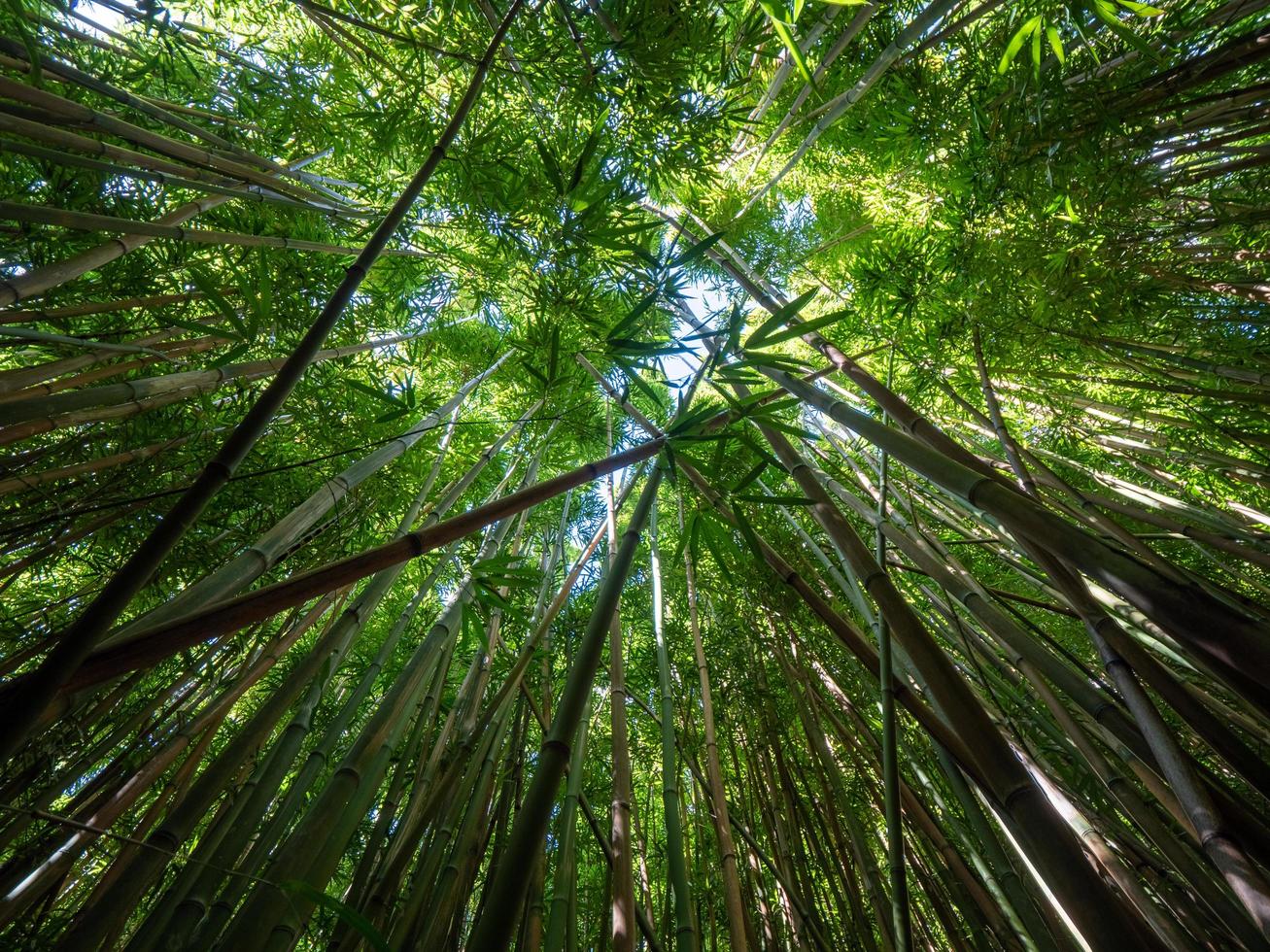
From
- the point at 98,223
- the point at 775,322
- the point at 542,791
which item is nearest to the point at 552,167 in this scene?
the point at 775,322

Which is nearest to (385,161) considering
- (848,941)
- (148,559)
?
(148,559)

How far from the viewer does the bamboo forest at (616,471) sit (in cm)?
86

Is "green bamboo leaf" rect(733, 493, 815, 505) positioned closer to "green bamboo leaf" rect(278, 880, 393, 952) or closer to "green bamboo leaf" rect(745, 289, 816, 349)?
"green bamboo leaf" rect(745, 289, 816, 349)

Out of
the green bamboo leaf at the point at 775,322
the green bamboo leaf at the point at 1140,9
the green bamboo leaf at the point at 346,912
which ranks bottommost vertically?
the green bamboo leaf at the point at 346,912

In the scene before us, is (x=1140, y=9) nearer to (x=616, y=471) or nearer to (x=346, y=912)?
(x=616, y=471)

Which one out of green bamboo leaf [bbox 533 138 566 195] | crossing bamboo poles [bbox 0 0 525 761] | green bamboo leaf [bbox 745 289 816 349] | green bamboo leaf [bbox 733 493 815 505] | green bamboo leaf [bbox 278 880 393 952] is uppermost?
green bamboo leaf [bbox 533 138 566 195]

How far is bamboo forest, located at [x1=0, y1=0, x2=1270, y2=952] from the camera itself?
33.7 inches

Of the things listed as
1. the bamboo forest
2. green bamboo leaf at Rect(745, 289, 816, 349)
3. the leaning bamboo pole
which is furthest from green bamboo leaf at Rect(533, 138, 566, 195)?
the leaning bamboo pole

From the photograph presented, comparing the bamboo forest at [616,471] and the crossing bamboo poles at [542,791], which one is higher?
the bamboo forest at [616,471]

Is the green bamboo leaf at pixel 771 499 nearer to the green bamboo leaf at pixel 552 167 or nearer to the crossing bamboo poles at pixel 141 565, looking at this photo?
the crossing bamboo poles at pixel 141 565

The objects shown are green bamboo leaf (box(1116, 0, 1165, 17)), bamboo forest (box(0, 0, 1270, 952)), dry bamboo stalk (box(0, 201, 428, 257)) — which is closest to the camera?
bamboo forest (box(0, 0, 1270, 952))

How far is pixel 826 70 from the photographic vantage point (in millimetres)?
2172

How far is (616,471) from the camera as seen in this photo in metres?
1.88

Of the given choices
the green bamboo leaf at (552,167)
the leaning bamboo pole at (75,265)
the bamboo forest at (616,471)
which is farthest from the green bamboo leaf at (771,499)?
the leaning bamboo pole at (75,265)
